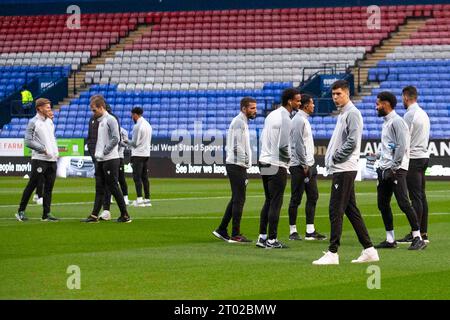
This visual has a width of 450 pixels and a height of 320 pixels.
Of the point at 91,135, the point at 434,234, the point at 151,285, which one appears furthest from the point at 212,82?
the point at 151,285

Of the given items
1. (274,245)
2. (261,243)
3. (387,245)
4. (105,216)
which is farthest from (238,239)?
(105,216)

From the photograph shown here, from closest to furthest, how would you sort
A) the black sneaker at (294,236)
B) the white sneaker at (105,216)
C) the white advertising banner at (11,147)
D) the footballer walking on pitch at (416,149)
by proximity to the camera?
the footballer walking on pitch at (416,149), the black sneaker at (294,236), the white sneaker at (105,216), the white advertising banner at (11,147)

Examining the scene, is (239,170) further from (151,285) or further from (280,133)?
(151,285)

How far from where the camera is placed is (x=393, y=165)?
15.6 metres

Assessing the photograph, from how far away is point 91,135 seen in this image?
866 inches

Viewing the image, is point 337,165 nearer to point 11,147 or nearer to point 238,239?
point 238,239

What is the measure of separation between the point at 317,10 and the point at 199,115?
410 inches

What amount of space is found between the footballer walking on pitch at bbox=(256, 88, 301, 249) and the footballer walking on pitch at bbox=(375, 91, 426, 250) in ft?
4.43

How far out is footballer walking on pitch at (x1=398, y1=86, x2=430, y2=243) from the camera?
16328mm

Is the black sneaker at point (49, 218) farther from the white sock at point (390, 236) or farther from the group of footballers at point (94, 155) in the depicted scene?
the white sock at point (390, 236)

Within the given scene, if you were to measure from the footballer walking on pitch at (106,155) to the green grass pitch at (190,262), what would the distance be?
0.53 m

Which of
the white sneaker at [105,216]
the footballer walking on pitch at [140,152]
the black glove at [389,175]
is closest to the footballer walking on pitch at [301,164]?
the black glove at [389,175]

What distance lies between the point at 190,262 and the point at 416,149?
15.1 feet

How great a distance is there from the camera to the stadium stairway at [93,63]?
51.3m
